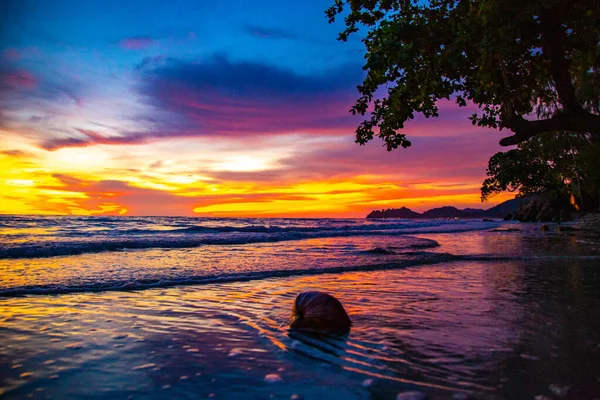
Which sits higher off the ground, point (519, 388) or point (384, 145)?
point (384, 145)

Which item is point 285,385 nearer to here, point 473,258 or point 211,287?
point 211,287

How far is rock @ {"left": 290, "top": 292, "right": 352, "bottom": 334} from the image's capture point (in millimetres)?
4617

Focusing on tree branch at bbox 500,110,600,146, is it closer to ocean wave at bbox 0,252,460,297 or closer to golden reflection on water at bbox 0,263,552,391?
golden reflection on water at bbox 0,263,552,391

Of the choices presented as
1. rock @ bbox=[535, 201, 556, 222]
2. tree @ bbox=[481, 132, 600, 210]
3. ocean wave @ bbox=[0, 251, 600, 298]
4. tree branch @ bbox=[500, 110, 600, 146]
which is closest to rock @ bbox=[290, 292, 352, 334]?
ocean wave @ bbox=[0, 251, 600, 298]

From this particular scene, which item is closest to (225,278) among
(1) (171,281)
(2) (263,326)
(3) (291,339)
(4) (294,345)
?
(1) (171,281)

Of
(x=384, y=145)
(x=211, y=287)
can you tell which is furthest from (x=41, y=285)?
(x=384, y=145)

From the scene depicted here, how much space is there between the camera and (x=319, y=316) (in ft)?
15.2

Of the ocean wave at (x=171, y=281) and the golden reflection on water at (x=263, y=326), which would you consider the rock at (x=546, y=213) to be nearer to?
the ocean wave at (x=171, y=281)

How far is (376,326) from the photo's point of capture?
4840 millimetres

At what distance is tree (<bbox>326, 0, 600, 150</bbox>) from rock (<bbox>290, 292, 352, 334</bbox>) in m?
4.99

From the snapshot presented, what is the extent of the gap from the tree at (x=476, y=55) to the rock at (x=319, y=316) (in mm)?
4995

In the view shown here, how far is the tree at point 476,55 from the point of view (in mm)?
7453

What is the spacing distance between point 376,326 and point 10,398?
11.8 feet

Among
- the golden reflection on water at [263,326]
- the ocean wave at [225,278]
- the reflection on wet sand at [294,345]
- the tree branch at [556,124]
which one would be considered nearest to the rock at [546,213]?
the ocean wave at [225,278]
